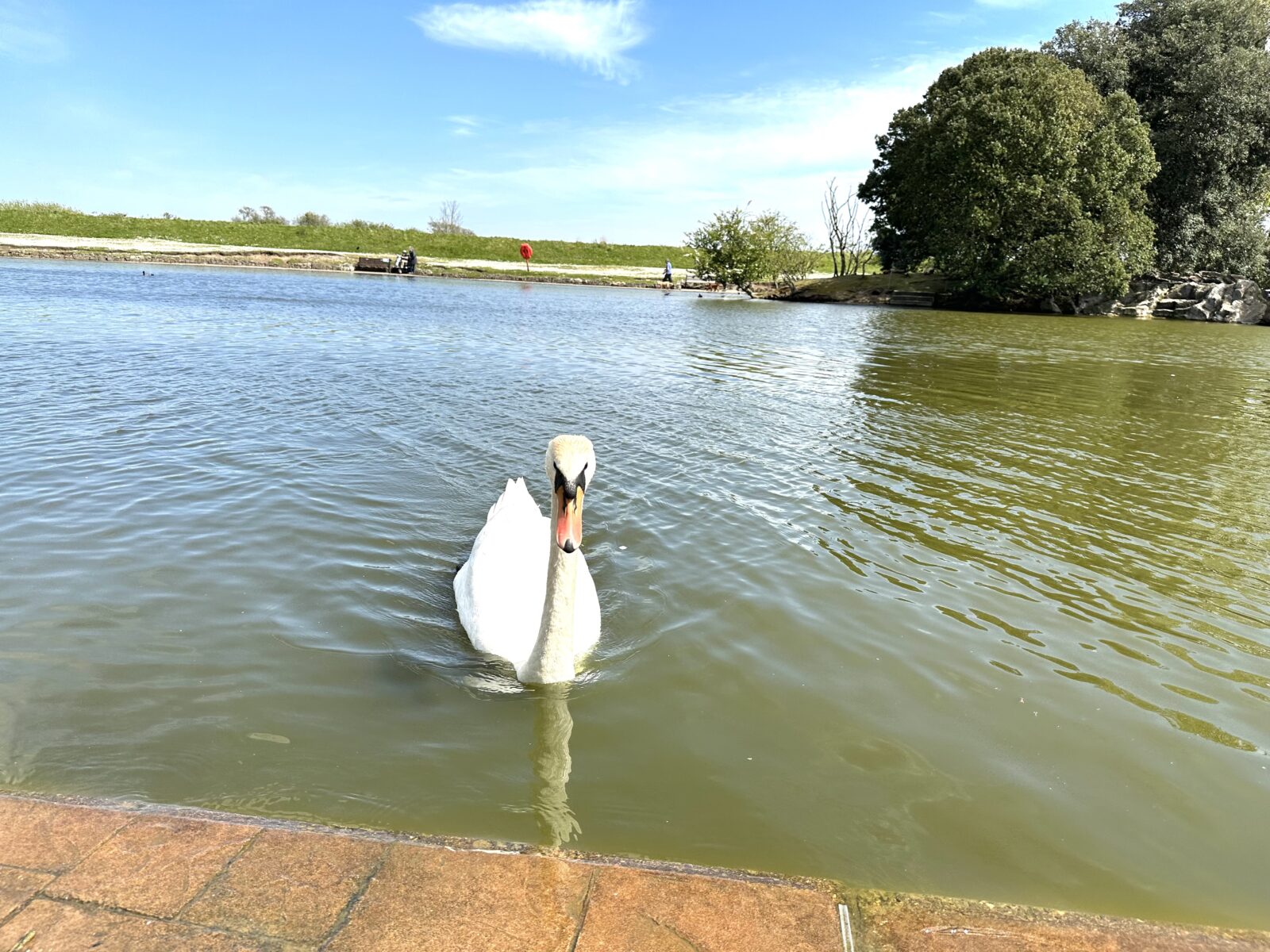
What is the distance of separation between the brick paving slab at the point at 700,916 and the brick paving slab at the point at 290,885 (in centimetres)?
81

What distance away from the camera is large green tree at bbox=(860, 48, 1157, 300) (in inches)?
1335

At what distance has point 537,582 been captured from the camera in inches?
197

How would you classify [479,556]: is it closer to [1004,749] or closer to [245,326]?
[1004,749]

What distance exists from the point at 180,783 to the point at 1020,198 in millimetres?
A: 39452

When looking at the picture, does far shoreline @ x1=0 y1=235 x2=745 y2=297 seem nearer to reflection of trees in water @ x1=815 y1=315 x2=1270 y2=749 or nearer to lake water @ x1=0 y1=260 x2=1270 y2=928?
reflection of trees in water @ x1=815 y1=315 x2=1270 y2=749

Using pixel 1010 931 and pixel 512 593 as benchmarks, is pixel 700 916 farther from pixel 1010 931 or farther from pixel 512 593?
pixel 512 593

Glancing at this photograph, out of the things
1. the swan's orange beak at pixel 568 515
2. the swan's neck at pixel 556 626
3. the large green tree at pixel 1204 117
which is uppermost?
the large green tree at pixel 1204 117

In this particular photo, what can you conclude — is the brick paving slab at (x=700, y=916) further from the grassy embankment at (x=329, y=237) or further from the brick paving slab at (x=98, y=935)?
the grassy embankment at (x=329, y=237)

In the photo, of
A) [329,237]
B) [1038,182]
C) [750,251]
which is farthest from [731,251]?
[329,237]

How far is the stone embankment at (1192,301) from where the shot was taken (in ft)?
114

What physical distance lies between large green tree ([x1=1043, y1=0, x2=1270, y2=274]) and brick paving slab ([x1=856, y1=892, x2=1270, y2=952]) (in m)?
44.9

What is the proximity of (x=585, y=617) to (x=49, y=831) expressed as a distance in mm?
2667

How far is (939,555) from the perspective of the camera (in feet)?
20.7

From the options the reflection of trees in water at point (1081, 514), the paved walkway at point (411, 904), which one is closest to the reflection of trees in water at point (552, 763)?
the paved walkway at point (411, 904)
